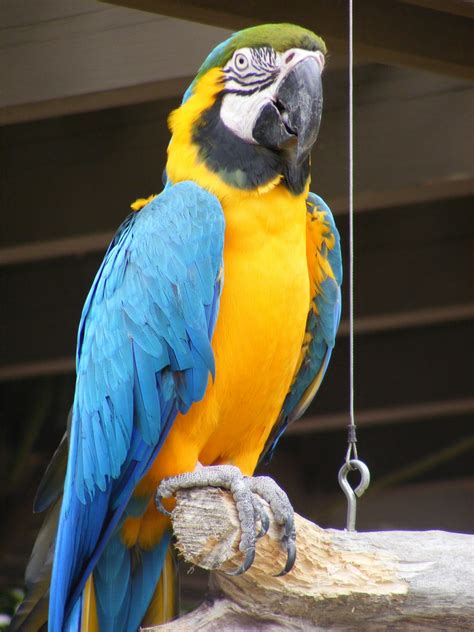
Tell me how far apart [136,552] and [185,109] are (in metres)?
0.92

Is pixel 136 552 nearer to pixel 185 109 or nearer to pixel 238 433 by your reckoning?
pixel 238 433

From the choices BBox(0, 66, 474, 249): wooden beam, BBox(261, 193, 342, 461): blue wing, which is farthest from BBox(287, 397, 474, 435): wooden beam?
BBox(261, 193, 342, 461): blue wing

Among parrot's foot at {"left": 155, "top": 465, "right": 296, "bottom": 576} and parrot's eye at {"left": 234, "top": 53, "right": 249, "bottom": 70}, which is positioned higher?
parrot's eye at {"left": 234, "top": 53, "right": 249, "bottom": 70}

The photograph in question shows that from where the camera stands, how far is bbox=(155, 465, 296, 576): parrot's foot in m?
1.94

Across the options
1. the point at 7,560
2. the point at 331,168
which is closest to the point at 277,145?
the point at 331,168

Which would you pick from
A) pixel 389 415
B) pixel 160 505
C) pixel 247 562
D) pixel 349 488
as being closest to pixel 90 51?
pixel 160 505

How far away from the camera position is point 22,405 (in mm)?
4484

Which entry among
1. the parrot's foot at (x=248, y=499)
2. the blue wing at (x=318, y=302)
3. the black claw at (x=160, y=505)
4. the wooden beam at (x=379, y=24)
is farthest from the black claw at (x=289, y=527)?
the wooden beam at (x=379, y=24)

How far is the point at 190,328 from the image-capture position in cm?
222

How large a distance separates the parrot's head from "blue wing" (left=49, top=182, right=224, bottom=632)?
0.09 metres

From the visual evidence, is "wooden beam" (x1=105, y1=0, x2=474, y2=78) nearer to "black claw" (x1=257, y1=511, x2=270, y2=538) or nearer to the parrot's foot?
the parrot's foot

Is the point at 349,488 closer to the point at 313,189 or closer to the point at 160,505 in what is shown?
the point at 160,505

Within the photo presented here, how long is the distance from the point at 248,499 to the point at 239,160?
0.69 m

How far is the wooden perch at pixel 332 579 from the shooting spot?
1912 millimetres
